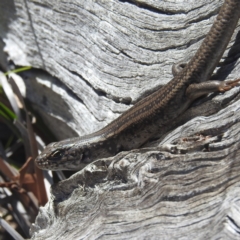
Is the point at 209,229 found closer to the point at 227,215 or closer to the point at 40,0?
the point at 227,215

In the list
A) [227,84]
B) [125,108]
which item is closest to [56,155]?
[125,108]

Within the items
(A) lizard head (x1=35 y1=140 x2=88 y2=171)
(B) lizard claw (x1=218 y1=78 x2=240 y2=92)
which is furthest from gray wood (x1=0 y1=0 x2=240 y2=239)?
(A) lizard head (x1=35 y1=140 x2=88 y2=171)

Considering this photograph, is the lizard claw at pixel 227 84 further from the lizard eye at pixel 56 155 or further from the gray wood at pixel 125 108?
the lizard eye at pixel 56 155

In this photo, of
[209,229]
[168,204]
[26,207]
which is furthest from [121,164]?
[26,207]

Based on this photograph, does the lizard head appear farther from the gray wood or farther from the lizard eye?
the gray wood

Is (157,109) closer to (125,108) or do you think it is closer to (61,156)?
(125,108)

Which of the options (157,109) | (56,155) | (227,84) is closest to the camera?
(227,84)
